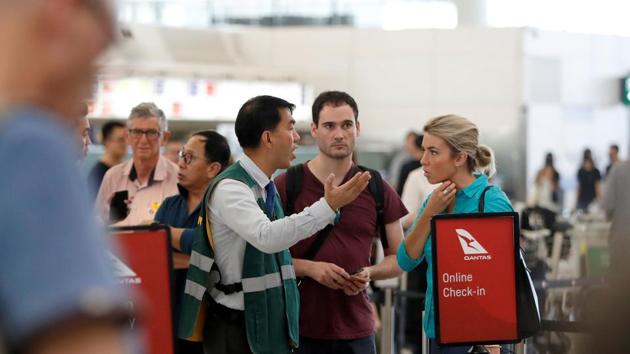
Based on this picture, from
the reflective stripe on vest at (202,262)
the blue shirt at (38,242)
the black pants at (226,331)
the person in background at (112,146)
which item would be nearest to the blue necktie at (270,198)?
the reflective stripe on vest at (202,262)

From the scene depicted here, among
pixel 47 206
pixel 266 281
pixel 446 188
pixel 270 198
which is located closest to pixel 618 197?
Result: pixel 446 188

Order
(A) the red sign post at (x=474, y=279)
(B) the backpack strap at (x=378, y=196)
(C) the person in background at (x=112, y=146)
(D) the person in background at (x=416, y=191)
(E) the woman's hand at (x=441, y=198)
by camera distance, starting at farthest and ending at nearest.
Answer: (D) the person in background at (x=416, y=191) → (C) the person in background at (x=112, y=146) → (B) the backpack strap at (x=378, y=196) → (E) the woman's hand at (x=441, y=198) → (A) the red sign post at (x=474, y=279)

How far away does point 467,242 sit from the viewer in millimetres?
4148

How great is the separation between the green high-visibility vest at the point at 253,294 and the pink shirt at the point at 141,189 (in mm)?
1437

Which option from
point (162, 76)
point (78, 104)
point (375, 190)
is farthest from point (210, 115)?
point (78, 104)

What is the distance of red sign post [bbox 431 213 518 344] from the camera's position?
13.5 feet

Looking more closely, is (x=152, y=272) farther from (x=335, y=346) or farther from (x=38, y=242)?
(x=38, y=242)

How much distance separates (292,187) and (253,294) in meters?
0.98

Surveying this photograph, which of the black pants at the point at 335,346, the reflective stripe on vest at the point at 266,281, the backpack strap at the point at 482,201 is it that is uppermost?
the backpack strap at the point at 482,201

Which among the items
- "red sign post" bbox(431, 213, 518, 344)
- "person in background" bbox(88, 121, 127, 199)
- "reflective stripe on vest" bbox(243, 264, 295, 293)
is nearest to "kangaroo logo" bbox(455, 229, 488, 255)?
"red sign post" bbox(431, 213, 518, 344)

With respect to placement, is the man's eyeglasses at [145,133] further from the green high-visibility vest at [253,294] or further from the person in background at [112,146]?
the green high-visibility vest at [253,294]

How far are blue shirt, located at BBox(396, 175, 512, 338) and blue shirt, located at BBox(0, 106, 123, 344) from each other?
3451mm

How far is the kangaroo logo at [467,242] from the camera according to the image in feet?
13.6

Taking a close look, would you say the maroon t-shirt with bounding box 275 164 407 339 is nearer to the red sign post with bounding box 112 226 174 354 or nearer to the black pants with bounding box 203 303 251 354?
the black pants with bounding box 203 303 251 354
